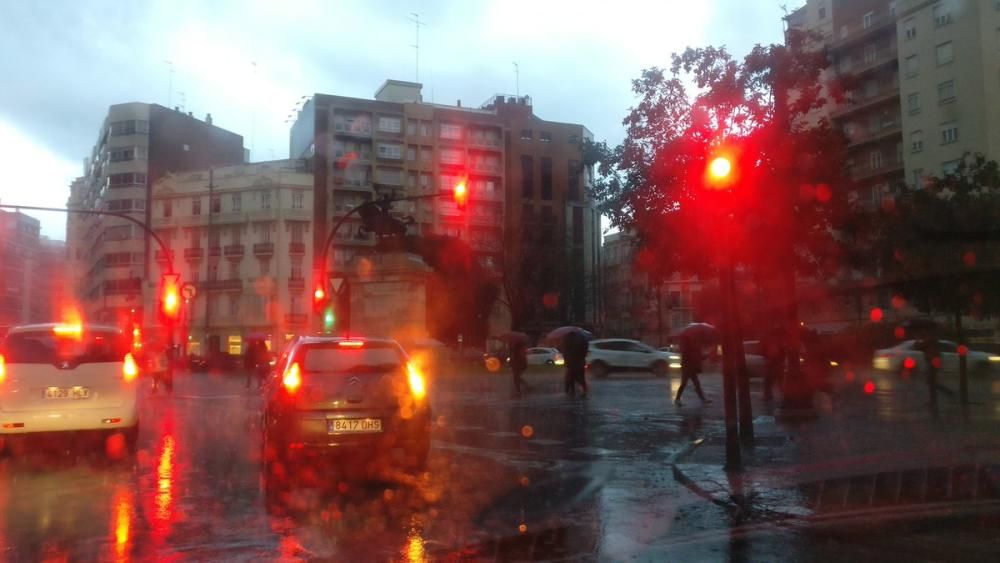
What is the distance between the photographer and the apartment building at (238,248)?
223 ft

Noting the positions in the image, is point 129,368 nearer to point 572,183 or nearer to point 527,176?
point 527,176

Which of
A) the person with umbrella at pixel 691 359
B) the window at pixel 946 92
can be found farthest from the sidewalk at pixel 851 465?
the window at pixel 946 92

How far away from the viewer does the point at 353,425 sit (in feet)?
27.2

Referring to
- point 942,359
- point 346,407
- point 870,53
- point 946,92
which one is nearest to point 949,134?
point 946,92

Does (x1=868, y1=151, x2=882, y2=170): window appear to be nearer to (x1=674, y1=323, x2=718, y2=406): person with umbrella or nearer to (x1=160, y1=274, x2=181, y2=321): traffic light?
(x1=674, y1=323, x2=718, y2=406): person with umbrella

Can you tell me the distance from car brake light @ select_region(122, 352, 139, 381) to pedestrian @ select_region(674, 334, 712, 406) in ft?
34.3

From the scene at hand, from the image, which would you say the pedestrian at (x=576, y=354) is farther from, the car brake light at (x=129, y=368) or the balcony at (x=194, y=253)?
the balcony at (x=194, y=253)

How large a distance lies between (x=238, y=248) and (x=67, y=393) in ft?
201

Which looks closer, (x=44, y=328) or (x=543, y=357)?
(x=44, y=328)

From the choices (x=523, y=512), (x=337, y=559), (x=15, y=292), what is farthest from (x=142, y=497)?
(x=15, y=292)

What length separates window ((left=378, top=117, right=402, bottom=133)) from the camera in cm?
7406

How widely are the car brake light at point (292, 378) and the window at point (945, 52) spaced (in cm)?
5296

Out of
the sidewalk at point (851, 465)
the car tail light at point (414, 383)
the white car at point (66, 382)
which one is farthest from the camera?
the white car at point (66, 382)

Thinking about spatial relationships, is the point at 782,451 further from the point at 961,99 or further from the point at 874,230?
the point at 961,99
